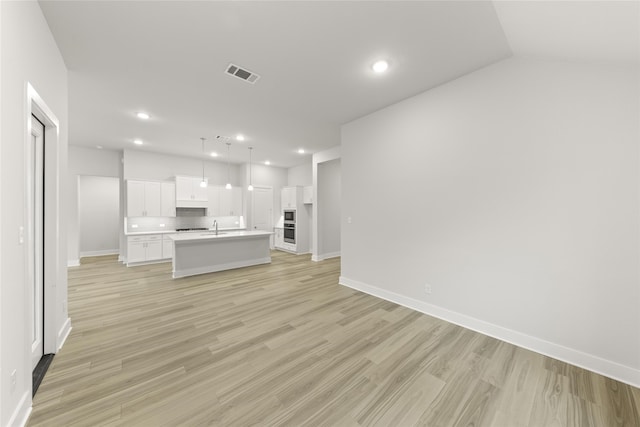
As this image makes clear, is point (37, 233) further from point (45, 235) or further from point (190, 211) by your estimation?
point (190, 211)

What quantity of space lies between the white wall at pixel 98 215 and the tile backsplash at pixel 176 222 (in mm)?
1755

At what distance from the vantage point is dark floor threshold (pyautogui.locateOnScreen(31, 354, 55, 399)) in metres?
1.84

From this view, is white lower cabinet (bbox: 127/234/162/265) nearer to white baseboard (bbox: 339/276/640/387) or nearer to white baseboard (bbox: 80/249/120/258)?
white baseboard (bbox: 80/249/120/258)

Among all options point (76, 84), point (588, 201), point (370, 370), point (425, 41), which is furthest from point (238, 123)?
point (588, 201)

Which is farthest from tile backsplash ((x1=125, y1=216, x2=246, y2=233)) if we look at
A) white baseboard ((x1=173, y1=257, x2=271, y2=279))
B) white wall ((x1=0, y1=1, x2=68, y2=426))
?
white wall ((x1=0, y1=1, x2=68, y2=426))

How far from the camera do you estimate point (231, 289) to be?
13.7ft

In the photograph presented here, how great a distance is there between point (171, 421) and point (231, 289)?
2694 mm

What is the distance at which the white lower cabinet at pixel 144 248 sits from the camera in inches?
229

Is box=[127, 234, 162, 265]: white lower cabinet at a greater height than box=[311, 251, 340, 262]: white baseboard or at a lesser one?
greater

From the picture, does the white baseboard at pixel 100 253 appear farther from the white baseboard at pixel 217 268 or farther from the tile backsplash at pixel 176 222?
the white baseboard at pixel 217 268

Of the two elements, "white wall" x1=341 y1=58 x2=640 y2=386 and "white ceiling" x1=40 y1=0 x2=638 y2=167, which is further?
"white wall" x1=341 y1=58 x2=640 y2=386

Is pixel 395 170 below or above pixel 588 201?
above

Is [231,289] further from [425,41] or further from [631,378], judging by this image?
[631,378]

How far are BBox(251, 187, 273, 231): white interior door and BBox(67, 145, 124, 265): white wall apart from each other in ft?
12.0
